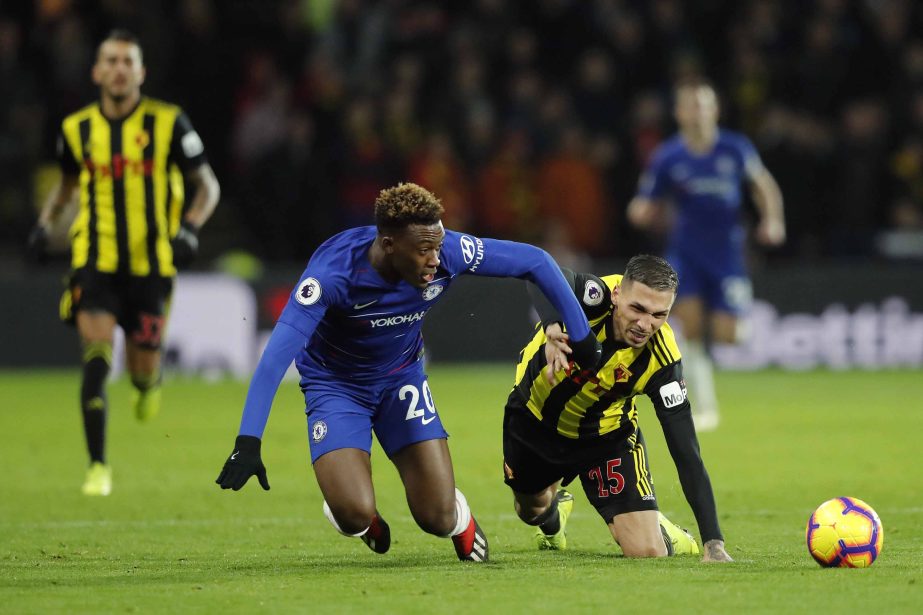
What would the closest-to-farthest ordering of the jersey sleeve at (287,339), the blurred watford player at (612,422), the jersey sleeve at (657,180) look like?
the jersey sleeve at (287,339)
the blurred watford player at (612,422)
the jersey sleeve at (657,180)

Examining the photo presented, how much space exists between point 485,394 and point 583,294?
791 cm

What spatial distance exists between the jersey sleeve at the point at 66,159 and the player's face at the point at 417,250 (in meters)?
3.57

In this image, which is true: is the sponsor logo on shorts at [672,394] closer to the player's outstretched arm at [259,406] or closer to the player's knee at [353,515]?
the player's knee at [353,515]

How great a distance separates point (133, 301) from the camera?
9.02 meters

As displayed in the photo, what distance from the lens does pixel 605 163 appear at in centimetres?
1738

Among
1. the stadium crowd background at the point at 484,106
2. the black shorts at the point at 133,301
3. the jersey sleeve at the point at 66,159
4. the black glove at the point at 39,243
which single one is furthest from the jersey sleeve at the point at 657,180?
the black glove at the point at 39,243

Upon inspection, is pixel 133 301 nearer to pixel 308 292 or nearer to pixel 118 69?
pixel 118 69

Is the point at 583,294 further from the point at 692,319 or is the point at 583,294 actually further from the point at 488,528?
the point at 692,319

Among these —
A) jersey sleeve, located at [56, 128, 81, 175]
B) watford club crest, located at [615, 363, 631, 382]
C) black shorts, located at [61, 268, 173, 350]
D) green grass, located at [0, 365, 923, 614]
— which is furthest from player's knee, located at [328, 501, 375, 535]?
jersey sleeve, located at [56, 128, 81, 175]

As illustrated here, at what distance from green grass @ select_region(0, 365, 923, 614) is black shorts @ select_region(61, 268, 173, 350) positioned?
921mm

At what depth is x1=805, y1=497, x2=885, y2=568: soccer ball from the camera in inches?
234

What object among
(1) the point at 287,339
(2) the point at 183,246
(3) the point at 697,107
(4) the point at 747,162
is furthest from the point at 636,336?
(4) the point at 747,162

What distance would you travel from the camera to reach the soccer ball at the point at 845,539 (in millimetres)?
5941

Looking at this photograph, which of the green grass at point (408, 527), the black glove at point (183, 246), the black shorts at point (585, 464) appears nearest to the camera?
the green grass at point (408, 527)
